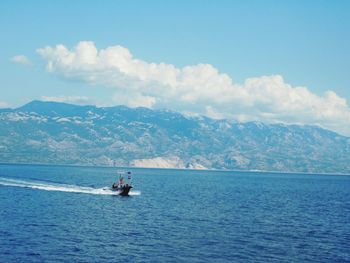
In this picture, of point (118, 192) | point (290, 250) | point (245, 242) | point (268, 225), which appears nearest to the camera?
point (290, 250)

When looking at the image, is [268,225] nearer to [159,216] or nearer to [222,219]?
[222,219]

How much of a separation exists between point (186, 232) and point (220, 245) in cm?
1317

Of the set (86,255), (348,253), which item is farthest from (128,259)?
(348,253)

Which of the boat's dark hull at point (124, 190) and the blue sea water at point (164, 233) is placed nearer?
the blue sea water at point (164, 233)

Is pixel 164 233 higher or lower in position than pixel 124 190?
lower

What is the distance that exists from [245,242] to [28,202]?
3103 inches

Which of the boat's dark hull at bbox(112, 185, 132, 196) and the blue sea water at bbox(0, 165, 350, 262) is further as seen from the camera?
the boat's dark hull at bbox(112, 185, 132, 196)

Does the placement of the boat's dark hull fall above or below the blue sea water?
above

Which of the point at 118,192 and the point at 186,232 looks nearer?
the point at 186,232

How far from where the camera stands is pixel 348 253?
79.5 meters

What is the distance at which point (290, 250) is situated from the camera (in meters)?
79.0

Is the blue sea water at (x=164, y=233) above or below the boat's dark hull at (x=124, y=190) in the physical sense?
below

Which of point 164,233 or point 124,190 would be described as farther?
point 124,190

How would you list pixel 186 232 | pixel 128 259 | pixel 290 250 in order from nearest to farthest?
pixel 128 259
pixel 290 250
pixel 186 232
